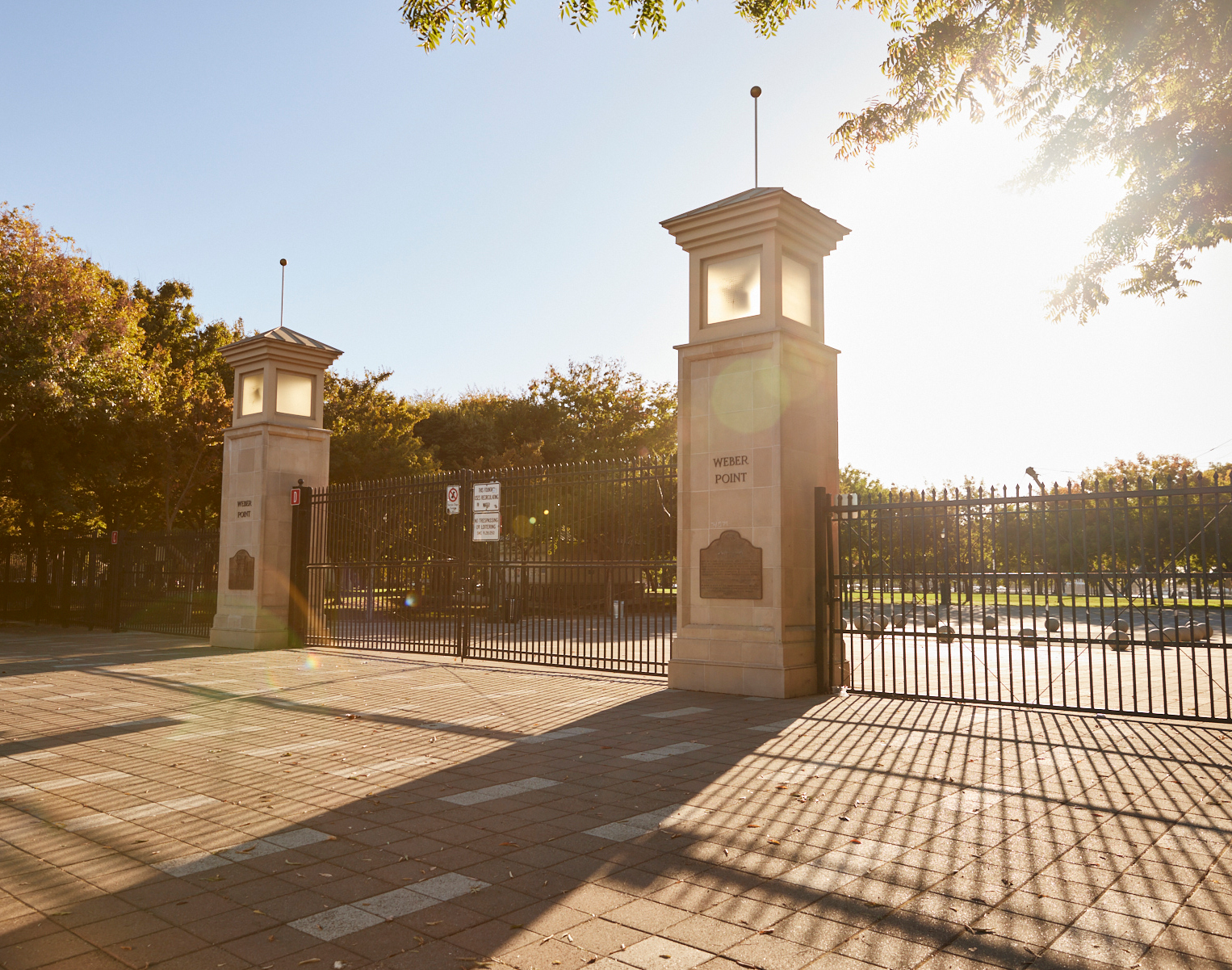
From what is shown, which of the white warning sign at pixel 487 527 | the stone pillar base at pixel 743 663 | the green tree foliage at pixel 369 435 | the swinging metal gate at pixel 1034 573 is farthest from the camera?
the green tree foliage at pixel 369 435

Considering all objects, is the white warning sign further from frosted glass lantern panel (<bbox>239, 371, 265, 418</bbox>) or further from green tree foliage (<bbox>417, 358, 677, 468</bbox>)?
green tree foliage (<bbox>417, 358, 677, 468</bbox>)

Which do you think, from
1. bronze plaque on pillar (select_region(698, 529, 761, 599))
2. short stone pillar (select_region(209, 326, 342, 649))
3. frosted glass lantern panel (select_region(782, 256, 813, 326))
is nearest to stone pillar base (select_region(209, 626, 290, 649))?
short stone pillar (select_region(209, 326, 342, 649))

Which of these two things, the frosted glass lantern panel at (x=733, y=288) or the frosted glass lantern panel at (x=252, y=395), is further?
the frosted glass lantern panel at (x=252, y=395)

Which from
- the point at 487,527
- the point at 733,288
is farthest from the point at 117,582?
the point at 733,288

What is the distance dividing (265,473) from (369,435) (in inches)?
617

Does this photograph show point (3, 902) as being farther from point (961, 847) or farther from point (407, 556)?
point (407, 556)

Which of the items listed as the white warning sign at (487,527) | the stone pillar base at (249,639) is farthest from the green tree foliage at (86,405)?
the white warning sign at (487,527)

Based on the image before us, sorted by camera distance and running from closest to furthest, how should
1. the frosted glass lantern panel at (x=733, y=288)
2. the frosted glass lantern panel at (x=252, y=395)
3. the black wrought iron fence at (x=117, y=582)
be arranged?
the frosted glass lantern panel at (x=733, y=288)
the frosted glass lantern panel at (x=252, y=395)
the black wrought iron fence at (x=117, y=582)

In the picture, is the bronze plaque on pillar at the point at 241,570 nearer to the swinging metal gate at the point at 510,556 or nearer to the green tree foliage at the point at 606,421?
the swinging metal gate at the point at 510,556

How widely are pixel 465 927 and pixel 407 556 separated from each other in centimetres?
1337

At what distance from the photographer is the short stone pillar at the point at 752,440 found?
10.2 m

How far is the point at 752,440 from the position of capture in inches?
416

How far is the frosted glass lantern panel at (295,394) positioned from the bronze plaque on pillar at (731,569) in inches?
412

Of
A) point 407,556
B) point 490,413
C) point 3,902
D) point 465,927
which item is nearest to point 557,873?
point 465,927
